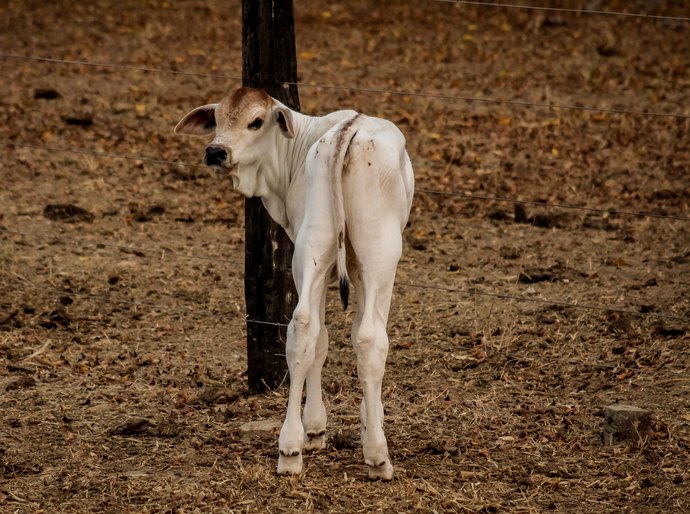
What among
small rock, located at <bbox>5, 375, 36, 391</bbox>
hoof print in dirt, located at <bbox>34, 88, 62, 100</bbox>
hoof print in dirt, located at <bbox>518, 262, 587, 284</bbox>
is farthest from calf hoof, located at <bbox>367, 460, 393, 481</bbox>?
hoof print in dirt, located at <bbox>34, 88, 62, 100</bbox>

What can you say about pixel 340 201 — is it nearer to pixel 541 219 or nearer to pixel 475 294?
pixel 475 294

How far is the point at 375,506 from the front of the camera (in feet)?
16.3

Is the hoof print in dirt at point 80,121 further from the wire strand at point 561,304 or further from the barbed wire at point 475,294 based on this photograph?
the wire strand at point 561,304

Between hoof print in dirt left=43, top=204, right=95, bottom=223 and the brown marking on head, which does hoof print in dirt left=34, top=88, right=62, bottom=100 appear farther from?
the brown marking on head

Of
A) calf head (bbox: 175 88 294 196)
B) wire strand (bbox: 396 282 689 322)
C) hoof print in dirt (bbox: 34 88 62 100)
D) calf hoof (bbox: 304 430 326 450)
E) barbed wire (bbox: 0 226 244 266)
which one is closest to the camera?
calf head (bbox: 175 88 294 196)

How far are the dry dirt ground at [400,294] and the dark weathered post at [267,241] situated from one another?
0.74 ft

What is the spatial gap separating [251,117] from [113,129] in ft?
20.5

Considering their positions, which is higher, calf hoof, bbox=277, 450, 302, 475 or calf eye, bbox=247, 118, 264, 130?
calf eye, bbox=247, 118, 264, 130

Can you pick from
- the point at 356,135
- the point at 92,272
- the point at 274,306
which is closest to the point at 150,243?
the point at 92,272

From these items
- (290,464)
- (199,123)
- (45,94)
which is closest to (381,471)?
(290,464)

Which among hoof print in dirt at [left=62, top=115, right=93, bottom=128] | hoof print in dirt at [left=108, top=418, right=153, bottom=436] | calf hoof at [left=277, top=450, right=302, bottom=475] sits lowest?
hoof print in dirt at [left=108, top=418, right=153, bottom=436]

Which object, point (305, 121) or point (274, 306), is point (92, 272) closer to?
point (274, 306)

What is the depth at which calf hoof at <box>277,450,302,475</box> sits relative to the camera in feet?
17.0

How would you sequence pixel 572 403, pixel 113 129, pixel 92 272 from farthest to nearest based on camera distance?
pixel 113 129, pixel 92 272, pixel 572 403
